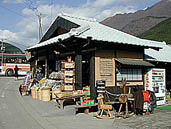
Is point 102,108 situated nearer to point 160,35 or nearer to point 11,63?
point 11,63

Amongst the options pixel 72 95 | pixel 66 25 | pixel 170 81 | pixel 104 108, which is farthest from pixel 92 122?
pixel 170 81

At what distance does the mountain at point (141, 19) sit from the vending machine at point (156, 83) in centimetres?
10325

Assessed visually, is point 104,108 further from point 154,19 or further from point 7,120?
point 154,19

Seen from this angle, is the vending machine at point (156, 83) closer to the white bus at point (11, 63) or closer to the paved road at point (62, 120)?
the paved road at point (62, 120)

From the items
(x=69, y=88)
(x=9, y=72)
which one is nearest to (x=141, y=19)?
(x=9, y=72)

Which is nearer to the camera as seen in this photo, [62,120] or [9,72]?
A: [62,120]

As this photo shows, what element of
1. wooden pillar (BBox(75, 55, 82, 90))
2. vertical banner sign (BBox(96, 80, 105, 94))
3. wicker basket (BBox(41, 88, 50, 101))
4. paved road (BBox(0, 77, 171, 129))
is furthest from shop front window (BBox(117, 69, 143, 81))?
wicker basket (BBox(41, 88, 50, 101))

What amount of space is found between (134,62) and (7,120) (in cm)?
758

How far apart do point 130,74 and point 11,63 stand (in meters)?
24.7

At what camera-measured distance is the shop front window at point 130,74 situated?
11.4 metres

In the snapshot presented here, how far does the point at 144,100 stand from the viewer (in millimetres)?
9719

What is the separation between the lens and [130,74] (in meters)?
11.9

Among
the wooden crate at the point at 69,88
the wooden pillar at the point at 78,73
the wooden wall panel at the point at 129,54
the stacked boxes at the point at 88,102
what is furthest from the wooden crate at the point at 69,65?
the wooden wall panel at the point at 129,54

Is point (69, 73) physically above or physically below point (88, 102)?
above
